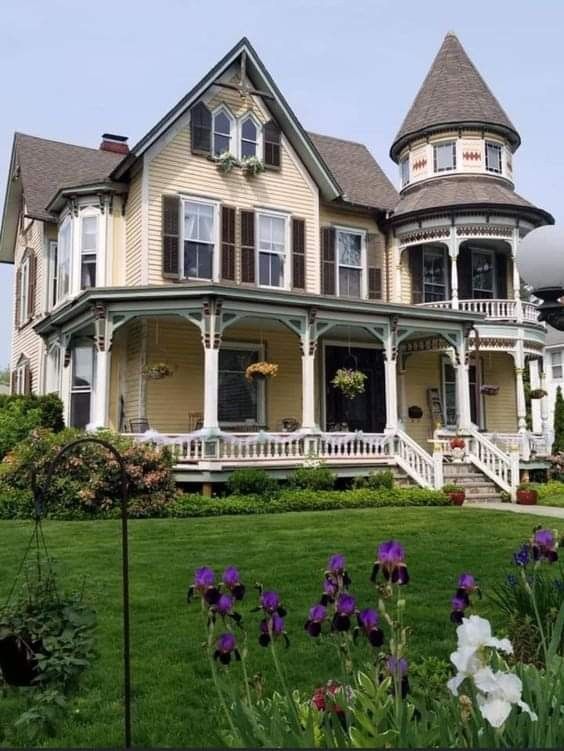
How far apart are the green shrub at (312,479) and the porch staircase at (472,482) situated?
2849 millimetres

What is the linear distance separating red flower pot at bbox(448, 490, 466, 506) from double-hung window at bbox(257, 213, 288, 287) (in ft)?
23.2

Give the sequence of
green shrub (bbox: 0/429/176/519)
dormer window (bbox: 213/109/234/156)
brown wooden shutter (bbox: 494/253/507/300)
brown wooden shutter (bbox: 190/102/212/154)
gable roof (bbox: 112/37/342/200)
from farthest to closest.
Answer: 1. brown wooden shutter (bbox: 494/253/507/300)
2. dormer window (bbox: 213/109/234/156)
3. brown wooden shutter (bbox: 190/102/212/154)
4. gable roof (bbox: 112/37/342/200)
5. green shrub (bbox: 0/429/176/519)

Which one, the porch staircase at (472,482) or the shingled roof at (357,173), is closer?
the porch staircase at (472,482)

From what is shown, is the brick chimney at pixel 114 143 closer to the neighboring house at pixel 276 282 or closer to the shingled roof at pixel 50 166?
the shingled roof at pixel 50 166

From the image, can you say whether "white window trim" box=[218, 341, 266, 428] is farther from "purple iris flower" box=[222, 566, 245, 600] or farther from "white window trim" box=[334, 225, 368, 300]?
"purple iris flower" box=[222, 566, 245, 600]

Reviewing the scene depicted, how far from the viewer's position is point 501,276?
22.6 m

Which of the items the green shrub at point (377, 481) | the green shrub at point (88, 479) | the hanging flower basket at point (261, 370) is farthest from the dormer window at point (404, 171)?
the green shrub at point (88, 479)

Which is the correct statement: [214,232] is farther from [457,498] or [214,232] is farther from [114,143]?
[457,498]

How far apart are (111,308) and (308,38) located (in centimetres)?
971

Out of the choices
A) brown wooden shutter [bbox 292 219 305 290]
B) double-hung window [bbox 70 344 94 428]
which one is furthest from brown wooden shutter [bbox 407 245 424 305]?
double-hung window [bbox 70 344 94 428]

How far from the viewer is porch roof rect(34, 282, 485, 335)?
1527cm

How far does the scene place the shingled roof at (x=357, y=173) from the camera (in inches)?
852

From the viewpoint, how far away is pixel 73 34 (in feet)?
19.3

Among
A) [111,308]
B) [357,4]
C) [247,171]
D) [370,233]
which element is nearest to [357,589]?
[357,4]
